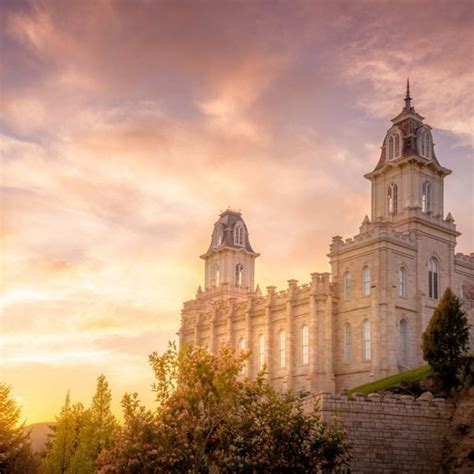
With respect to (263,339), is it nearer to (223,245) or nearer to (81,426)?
(223,245)

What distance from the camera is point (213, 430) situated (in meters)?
27.5

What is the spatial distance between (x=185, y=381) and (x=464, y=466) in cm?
1212

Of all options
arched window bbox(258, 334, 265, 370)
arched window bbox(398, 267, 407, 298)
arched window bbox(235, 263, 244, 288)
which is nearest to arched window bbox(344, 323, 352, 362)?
arched window bbox(398, 267, 407, 298)

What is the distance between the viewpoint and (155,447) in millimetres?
26547

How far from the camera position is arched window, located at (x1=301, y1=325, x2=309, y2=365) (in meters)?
62.2

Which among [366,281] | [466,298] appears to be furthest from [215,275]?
[466,298]

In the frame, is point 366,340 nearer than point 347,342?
Yes

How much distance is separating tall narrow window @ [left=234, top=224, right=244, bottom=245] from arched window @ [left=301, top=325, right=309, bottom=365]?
25086mm

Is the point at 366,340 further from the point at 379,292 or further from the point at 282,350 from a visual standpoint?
the point at 282,350

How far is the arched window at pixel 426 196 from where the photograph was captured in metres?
62.5

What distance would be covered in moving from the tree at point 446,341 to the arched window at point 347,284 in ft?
60.4

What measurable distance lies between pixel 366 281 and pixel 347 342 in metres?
4.87

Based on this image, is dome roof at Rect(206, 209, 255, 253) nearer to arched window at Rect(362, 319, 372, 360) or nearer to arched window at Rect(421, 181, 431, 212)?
arched window at Rect(421, 181, 431, 212)

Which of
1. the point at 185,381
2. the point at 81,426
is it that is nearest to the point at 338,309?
the point at 81,426
